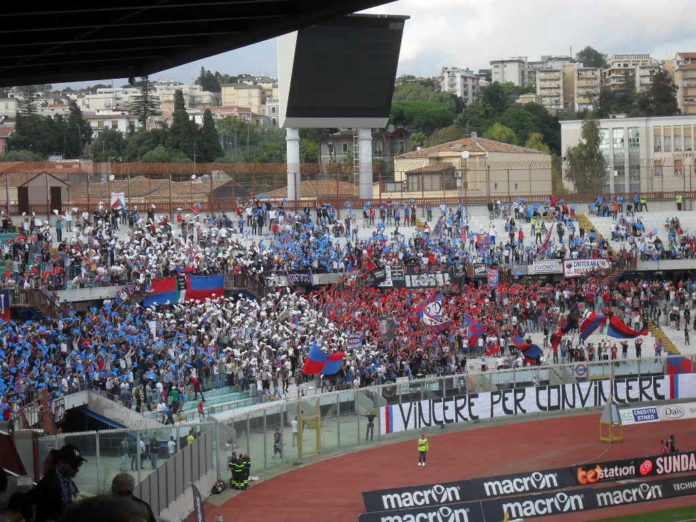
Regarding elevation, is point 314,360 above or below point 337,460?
above

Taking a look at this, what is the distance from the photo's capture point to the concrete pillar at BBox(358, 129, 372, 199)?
56.6 m

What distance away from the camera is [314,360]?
3369 cm

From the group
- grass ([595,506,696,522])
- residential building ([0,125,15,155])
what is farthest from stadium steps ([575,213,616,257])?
residential building ([0,125,15,155])

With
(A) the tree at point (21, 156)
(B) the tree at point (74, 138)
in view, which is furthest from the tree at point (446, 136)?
(A) the tree at point (21, 156)

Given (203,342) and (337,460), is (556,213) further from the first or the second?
(337,460)

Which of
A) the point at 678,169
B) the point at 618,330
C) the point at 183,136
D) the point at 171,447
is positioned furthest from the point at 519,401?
the point at 183,136

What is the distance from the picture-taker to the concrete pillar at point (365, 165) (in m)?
56.6

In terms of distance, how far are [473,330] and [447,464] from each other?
32.1ft

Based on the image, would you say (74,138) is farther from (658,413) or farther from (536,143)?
(658,413)

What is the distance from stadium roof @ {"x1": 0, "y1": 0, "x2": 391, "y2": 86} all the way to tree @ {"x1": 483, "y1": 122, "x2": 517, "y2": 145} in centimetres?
9739

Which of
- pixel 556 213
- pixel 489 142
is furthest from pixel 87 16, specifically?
pixel 489 142

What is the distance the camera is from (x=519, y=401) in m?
34.6

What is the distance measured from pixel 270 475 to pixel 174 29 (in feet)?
55.4

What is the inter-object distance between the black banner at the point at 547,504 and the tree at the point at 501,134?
89096 millimetres
